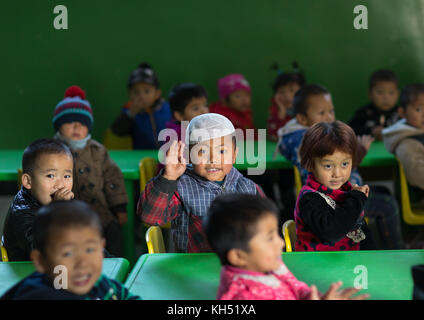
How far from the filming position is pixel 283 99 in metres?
4.52

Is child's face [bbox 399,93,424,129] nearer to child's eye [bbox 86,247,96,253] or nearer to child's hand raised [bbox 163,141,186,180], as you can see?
child's hand raised [bbox 163,141,186,180]

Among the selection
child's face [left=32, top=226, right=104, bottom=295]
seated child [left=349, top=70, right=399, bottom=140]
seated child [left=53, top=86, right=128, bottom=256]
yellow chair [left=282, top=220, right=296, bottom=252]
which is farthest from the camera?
seated child [left=349, top=70, right=399, bottom=140]

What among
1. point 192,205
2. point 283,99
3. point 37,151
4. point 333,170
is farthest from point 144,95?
point 333,170

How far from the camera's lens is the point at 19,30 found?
16.5ft

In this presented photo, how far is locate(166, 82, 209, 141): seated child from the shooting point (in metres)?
3.46

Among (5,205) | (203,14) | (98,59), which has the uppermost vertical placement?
(203,14)

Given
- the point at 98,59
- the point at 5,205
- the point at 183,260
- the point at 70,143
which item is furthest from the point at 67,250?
the point at 98,59

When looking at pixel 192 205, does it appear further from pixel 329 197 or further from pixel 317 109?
pixel 317 109

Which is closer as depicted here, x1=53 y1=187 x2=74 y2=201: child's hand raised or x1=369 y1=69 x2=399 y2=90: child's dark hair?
x1=53 y1=187 x2=74 y2=201: child's hand raised

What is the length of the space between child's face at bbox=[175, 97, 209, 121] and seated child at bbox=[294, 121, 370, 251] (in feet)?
4.47

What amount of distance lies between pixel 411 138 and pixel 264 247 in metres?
2.23

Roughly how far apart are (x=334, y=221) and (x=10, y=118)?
3.90 metres

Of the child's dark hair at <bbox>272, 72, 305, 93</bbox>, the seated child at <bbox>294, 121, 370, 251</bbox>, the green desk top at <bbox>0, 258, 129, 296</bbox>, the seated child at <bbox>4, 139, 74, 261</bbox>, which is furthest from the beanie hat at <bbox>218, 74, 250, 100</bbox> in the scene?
the green desk top at <bbox>0, 258, 129, 296</bbox>

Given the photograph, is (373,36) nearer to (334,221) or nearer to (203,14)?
(203,14)
